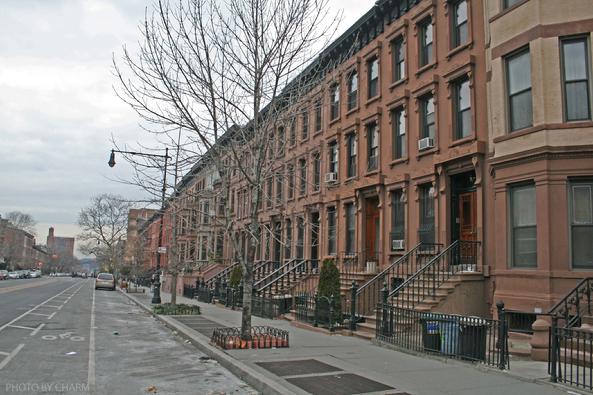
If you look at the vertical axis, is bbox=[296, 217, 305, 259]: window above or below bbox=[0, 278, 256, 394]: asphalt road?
above

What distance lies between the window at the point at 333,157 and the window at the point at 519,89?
1061 centimetres

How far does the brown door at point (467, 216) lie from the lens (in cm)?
1523

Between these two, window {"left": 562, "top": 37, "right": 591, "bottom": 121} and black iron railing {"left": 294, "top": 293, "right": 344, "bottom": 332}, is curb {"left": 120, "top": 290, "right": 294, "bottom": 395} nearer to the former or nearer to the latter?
black iron railing {"left": 294, "top": 293, "right": 344, "bottom": 332}

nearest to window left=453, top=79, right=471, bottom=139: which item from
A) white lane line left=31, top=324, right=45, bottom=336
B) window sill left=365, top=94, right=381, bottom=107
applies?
window sill left=365, top=94, right=381, bottom=107

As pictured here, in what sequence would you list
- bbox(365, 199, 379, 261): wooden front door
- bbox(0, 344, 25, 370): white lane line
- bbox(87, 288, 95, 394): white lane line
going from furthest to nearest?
bbox(365, 199, 379, 261): wooden front door → bbox(0, 344, 25, 370): white lane line → bbox(87, 288, 95, 394): white lane line

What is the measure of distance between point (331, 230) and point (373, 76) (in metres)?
7.08

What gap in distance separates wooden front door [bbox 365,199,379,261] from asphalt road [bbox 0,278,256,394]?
27.6 feet

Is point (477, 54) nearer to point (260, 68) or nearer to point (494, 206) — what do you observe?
point (494, 206)

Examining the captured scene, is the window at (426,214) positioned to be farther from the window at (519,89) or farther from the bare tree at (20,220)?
the bare tree at (20,220)

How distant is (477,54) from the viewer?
15289 mm

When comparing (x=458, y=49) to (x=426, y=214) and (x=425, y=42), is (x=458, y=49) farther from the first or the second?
(x=426, y=214)

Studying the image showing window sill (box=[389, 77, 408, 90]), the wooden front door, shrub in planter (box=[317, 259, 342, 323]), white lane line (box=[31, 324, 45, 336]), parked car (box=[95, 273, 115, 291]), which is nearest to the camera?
white lane line (box=[31, 324, 45, 336])

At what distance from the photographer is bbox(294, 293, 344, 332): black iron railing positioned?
15266 mm

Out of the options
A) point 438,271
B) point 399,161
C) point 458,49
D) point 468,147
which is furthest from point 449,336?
point 458,49
